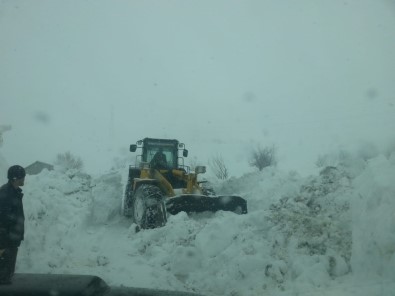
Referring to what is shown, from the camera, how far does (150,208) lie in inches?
372

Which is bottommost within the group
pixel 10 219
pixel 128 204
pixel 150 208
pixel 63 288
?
pixel 63 288

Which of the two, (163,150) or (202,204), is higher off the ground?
(163,150)

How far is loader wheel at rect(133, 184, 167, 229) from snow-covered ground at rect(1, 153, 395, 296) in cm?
49

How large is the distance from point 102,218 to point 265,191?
5.23 metres

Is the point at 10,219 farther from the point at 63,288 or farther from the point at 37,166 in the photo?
the point at 37,166

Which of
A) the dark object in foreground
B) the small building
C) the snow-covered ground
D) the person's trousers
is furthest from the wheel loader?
the small building

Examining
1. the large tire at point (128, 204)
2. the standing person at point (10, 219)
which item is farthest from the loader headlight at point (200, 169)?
the standing person at point (10, 219)

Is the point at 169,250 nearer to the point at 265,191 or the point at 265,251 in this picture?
the point at 265,251

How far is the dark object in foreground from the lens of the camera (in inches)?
116

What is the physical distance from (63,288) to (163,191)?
25.5 feet

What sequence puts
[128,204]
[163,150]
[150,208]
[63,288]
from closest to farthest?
[63,288]
[150,208]
[128,204]
[163,150]

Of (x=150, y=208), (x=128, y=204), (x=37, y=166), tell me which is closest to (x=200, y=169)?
(x=150, y=208)

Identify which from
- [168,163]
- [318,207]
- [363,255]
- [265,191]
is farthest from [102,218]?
[363,255]

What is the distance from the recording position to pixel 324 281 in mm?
5148
